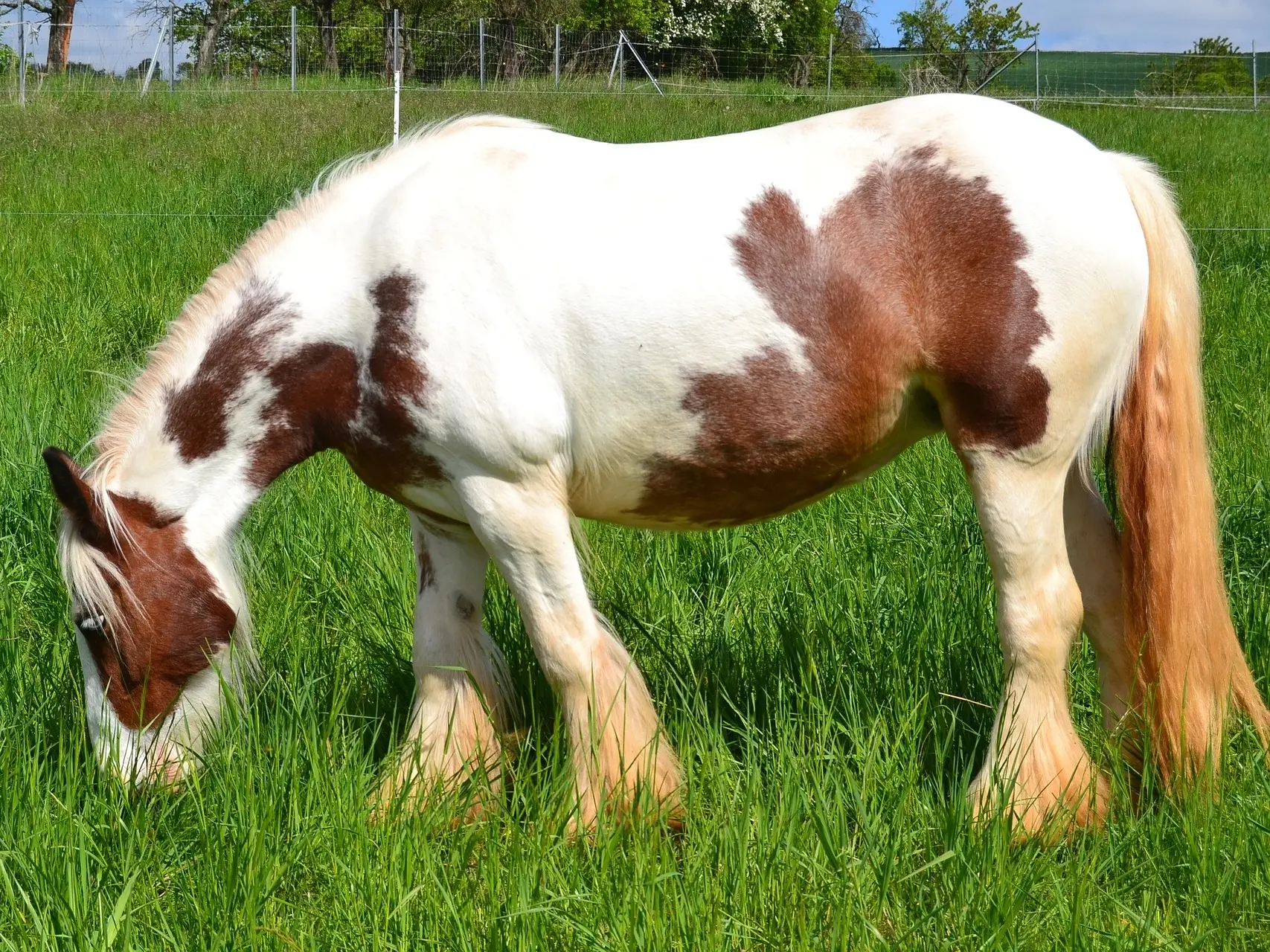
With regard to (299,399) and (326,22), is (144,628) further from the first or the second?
(326,22)

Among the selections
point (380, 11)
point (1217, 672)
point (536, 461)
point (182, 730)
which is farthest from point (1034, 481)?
point (380, 11)

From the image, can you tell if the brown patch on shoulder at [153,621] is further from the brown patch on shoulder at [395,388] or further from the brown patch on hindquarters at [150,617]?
the brown patch on shoulder at [395,388]

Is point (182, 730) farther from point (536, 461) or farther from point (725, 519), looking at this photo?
point (725, 519)

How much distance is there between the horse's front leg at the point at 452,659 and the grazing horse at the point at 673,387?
163 millimetres

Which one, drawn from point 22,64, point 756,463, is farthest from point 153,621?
point 22,64

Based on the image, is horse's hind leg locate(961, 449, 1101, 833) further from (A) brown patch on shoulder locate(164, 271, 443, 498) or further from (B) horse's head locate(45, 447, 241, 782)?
(B) horse's head locate(45, 447, 241, 782)

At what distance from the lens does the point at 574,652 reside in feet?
8.75

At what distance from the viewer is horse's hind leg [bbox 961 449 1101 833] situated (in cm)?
264

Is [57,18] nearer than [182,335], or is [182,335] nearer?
[182,335]

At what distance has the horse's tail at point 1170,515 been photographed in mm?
2732

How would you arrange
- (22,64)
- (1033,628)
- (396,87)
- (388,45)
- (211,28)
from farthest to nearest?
(211,28)
(388,45)
(22,64)
(396,87)
(1033,628)

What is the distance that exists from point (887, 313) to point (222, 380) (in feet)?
4.98

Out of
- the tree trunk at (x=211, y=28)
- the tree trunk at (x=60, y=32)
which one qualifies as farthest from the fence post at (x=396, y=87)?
the tree trunk at (x=60, y=32)

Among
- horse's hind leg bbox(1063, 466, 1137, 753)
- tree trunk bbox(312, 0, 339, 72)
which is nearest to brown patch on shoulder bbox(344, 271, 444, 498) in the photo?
horse's hind leg bbox(1063, 466, 1137, 753)
